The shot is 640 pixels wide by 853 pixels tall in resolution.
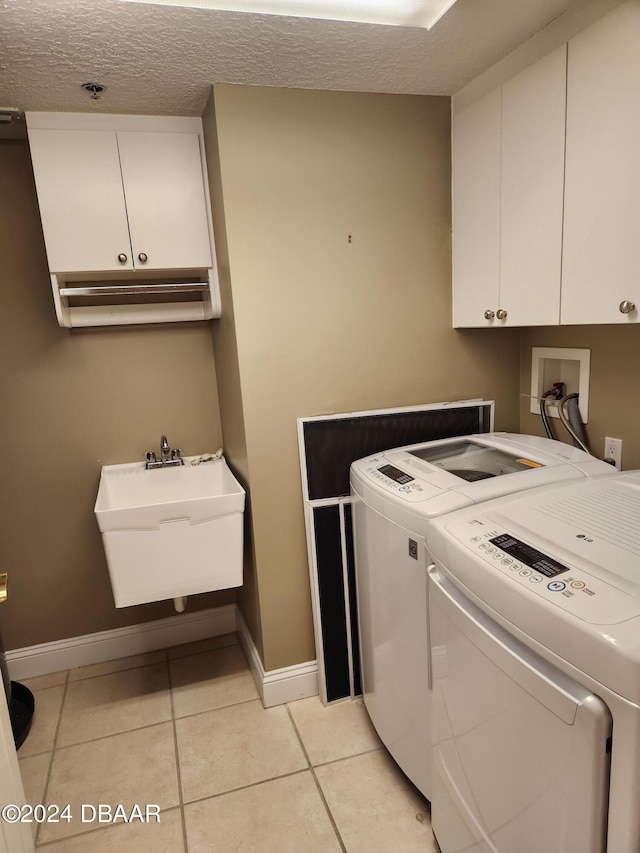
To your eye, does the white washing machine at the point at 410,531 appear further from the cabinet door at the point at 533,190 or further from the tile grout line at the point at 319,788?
the cabinet door at the point at 533,190

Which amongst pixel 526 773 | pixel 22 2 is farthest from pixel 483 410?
pixel 22 2

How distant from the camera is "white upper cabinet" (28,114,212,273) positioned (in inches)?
75.0

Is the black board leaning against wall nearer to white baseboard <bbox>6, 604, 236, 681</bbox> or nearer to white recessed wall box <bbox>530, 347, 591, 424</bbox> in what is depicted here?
white recessed wall box <bbox>530, 347, 591, 424</bbox>

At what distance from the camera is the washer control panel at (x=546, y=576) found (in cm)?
91

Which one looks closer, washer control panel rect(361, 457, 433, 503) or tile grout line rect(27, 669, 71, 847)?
washer control panel rect(361, 457, 433, 503)

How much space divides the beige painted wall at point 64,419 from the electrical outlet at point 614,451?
1602mm

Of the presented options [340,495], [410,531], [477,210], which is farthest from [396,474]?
[477,210]

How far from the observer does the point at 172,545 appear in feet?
6.39

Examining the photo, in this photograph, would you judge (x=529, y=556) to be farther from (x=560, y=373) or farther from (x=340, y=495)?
(x=560, y=373)

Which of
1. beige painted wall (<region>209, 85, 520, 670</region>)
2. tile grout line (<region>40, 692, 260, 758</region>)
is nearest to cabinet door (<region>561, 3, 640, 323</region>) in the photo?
beige painted wall (<region>209, 85, 520, 670</region>)

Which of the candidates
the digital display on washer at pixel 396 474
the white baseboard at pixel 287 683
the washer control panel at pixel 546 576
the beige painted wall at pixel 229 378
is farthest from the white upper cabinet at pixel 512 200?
the white baseboard at pixel 287 683

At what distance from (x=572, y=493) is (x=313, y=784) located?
1.28 metres

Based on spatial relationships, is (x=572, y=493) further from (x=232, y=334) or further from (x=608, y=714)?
(x=232, y=334)

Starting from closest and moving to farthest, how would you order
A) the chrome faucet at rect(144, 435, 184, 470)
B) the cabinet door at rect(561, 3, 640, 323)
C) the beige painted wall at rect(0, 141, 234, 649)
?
the cabinet door at rect(561, 3, 640, 323)
the beige painted wall at rect(0, 141, 234, 649)
the chrome faucet at rect(144, 435, 184, 470)
